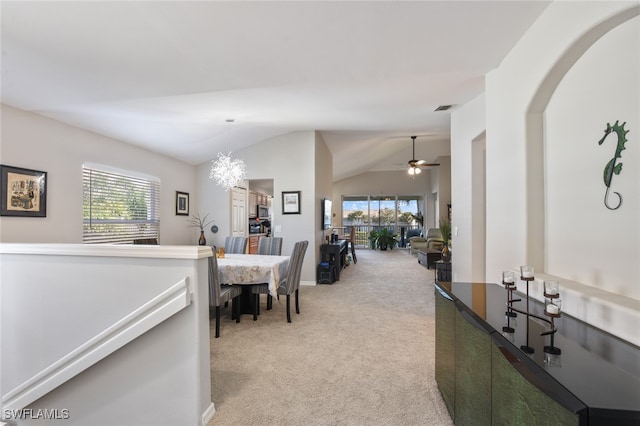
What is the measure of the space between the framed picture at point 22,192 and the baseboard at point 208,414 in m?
2.75

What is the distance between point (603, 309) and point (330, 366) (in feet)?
6.44

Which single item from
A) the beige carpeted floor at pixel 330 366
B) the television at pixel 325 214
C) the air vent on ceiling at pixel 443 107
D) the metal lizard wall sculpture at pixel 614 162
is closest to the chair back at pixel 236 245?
the beige carpeted floor at pixel 330 366

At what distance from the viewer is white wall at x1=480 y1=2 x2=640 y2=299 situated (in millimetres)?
1476

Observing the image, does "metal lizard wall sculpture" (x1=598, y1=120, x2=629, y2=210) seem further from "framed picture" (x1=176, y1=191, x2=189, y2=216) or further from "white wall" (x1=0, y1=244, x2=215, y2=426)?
"framed picture" (x1=176, y1=191, x2=189, y2=216)

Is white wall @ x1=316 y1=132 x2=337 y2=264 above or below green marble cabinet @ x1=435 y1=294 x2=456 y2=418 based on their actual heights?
above

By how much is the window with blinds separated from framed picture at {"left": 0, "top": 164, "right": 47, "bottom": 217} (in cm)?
58

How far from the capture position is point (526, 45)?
7.13 ft

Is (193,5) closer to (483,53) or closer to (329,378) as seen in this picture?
(483,53)

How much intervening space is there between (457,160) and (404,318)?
94.7 inches

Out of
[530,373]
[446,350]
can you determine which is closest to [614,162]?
[530,373]

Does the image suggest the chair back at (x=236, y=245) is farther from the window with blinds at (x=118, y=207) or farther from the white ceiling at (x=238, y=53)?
the white ceiling at (x=238, y=53)

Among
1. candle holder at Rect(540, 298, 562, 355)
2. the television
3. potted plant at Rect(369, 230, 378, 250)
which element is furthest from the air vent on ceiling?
potted plant at Rect(369, 230, 378, 250)

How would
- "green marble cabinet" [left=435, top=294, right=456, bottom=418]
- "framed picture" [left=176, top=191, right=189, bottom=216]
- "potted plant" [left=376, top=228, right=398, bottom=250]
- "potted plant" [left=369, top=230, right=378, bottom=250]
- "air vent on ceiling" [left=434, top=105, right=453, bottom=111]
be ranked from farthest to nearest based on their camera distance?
"potted plant" [left=369, top=230, right=378, bottom=250] < "potted plant" [left=376, top=228, right=398, bottom=250] < "framed picture" [left=176, top=191, right=189, bottom=216] < "air vent on ceiling" [left=434, top=105, right=453, bottom=111] < "green marble cabinet" [left=435, top=294, right=456, bottom=418]

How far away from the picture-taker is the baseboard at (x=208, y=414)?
1935 millimetres
